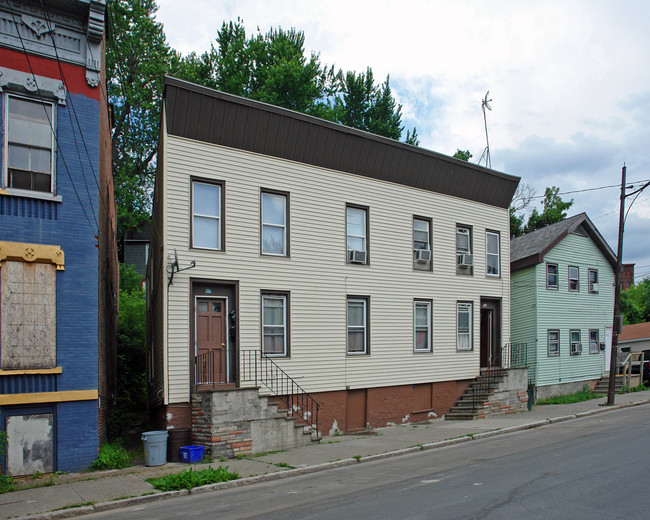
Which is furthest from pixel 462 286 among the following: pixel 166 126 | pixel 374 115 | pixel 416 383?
pixel 374 115

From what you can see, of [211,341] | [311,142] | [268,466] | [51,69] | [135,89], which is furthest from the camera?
[135,89]

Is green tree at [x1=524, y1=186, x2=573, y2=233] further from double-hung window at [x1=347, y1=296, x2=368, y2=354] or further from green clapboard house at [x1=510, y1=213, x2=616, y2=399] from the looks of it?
double-hung window at [x1=347, y1=296, x2=368, y2=354]

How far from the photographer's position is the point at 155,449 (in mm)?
13383

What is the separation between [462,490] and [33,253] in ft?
31.1

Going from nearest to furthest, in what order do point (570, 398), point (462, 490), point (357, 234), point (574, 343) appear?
point (462, 490) → point (357, 234) → point (570, 398) → point (574, 343)

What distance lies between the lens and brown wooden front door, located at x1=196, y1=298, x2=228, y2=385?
15.1 meters

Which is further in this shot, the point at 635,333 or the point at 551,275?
the point at 635,333

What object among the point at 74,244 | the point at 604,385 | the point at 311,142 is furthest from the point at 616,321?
the point at 74,244

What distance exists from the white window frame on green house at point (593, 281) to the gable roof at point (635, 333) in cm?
705

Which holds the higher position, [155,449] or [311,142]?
[311,142]

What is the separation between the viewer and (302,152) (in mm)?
17594

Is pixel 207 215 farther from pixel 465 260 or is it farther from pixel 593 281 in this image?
pixel 593 281

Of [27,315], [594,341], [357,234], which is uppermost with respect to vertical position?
[357,234]

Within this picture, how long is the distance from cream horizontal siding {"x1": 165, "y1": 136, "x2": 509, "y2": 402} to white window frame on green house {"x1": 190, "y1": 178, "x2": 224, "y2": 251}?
0.70ft
